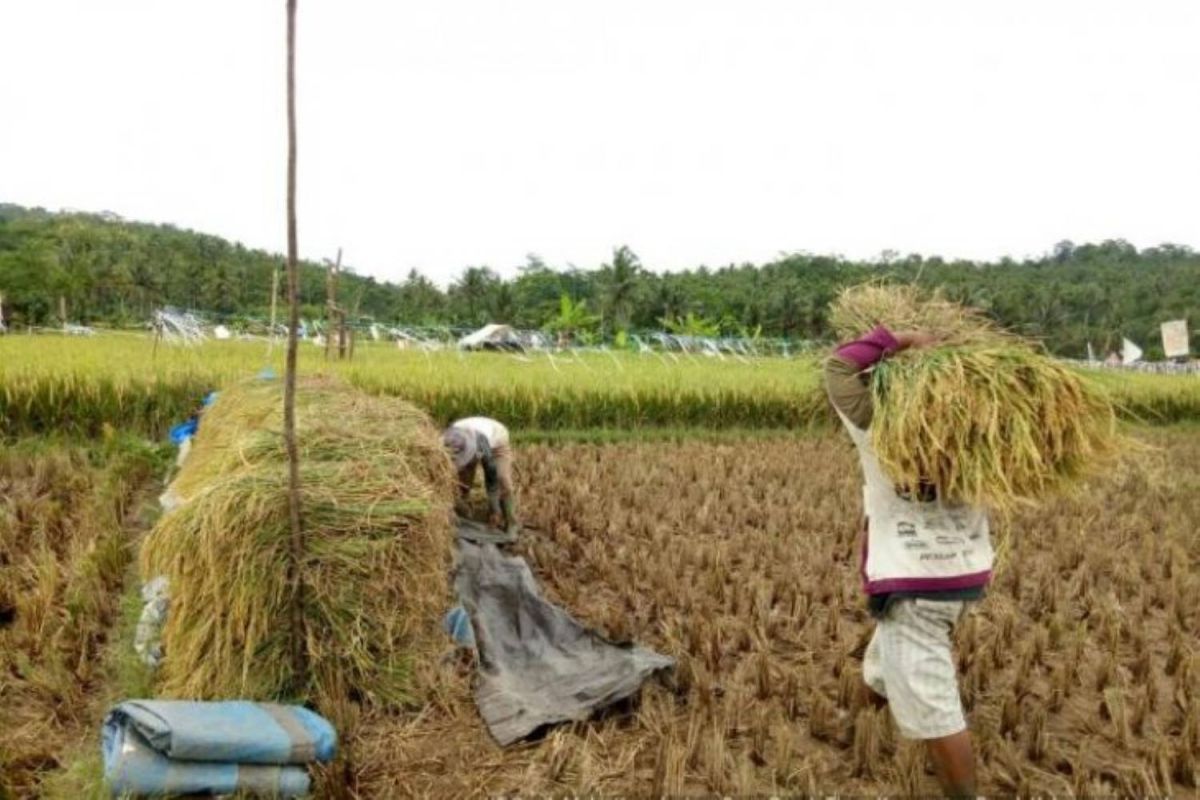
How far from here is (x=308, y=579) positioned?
10.0 feet

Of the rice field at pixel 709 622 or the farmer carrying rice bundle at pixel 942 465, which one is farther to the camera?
the rice field at pixel 709 622

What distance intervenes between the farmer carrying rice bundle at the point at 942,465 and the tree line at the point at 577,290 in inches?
1291

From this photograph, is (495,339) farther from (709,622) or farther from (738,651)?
(738,651)

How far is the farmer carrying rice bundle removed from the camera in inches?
93.6

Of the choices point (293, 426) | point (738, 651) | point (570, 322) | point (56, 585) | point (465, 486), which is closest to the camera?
point (293, 426)

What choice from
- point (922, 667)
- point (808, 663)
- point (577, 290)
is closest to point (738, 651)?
point (808, 663)

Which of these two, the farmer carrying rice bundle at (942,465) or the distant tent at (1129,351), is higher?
the distant tent at (1129,351)

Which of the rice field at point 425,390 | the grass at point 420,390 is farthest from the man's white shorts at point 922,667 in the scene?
the grass at point 420,390

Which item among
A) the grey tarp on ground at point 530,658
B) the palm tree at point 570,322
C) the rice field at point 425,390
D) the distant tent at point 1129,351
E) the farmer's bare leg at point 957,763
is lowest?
the grey tarp on ground at point 530,658

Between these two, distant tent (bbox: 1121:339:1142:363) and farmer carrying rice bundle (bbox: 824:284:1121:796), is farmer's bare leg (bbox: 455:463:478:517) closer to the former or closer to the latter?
farmer carrying rice bundle (bbox: 824:284:1121:796)

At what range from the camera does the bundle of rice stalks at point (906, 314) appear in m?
2.72

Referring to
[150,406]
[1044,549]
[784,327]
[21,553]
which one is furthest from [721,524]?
[784,327]

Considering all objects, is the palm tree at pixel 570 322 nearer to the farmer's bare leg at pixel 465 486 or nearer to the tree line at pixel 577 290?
the tree line at pixel 577 290

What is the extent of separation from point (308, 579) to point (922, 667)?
6.64 feet
